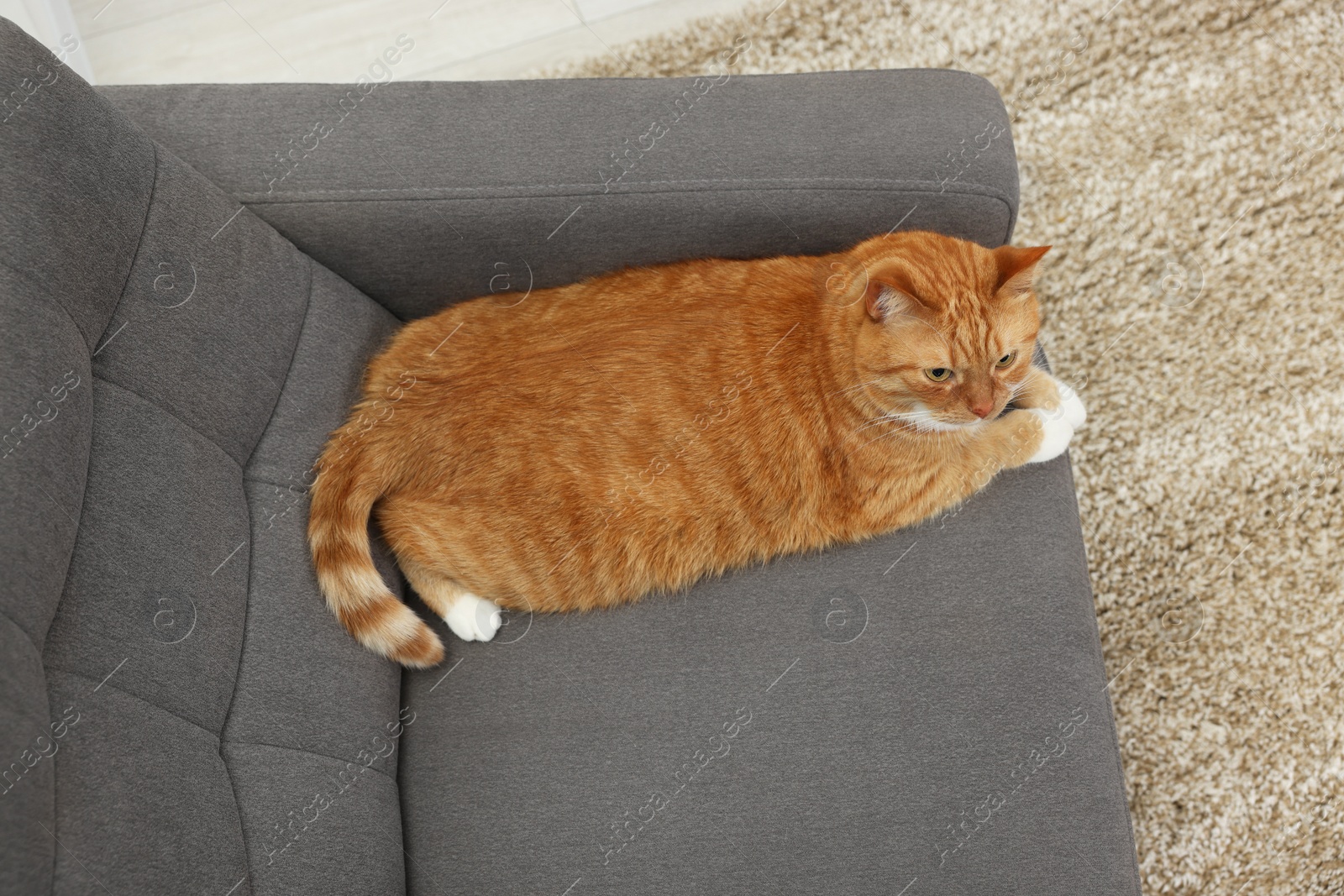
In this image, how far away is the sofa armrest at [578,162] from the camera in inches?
64.9

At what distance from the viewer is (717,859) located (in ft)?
4.62

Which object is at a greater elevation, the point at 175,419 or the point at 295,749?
the point at 175,419

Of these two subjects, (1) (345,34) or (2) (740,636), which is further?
(1) (345,34)

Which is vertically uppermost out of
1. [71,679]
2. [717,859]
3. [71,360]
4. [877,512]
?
[71,360]

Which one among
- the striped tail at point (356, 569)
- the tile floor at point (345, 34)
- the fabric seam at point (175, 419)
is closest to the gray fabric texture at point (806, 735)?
the striped tail at point (356, 569)

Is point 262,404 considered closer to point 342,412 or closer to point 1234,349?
point 342,412

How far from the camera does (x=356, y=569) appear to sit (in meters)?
1.51

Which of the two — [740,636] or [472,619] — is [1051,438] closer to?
[740,636]

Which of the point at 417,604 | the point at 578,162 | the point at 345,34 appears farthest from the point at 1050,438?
the point at 345,34

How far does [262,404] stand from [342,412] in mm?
155

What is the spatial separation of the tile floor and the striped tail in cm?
172

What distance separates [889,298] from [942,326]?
11 cm

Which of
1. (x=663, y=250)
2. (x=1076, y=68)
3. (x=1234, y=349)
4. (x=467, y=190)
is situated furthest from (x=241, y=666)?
(x=1076, y=68)

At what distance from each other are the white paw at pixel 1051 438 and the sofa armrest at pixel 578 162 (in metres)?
0.42
